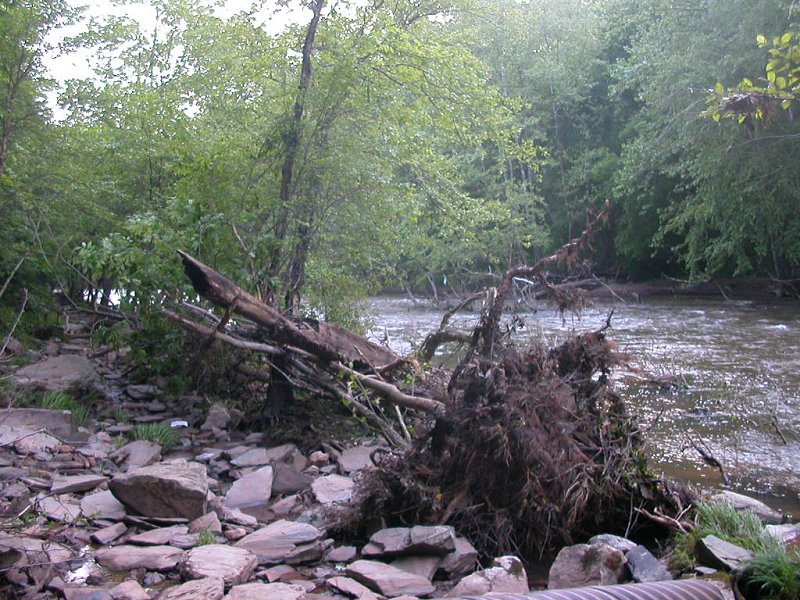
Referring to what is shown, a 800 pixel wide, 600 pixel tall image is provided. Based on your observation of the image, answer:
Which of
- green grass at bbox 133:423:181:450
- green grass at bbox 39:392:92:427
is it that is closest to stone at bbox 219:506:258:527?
green grass at bbox 133:423:181:450

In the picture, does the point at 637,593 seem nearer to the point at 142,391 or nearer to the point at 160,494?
the point at 160,494

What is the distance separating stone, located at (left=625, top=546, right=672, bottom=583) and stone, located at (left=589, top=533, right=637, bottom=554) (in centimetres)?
14

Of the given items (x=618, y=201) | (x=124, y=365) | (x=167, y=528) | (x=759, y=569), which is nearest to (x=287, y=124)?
(x=124, y=365)

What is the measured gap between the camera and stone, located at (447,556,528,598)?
15.1ft

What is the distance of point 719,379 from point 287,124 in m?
7.23

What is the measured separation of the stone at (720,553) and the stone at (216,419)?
18.1 ft

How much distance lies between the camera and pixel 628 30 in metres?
32.4

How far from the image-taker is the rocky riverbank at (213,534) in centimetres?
464

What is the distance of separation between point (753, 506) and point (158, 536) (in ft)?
13.9

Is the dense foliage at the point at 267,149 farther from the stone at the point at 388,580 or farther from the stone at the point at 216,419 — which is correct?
the stone at the point at 388,580

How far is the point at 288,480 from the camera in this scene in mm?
7004

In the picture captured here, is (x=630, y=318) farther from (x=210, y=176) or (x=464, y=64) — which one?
(x=210, y=176)

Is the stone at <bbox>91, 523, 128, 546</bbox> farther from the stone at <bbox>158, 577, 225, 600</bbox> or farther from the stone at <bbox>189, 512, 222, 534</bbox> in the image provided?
the stone at <bbox>158, 577, 225, 600</bbox>

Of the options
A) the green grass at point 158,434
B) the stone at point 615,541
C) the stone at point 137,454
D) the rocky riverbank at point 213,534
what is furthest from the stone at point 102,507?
the stone at point 615,541
